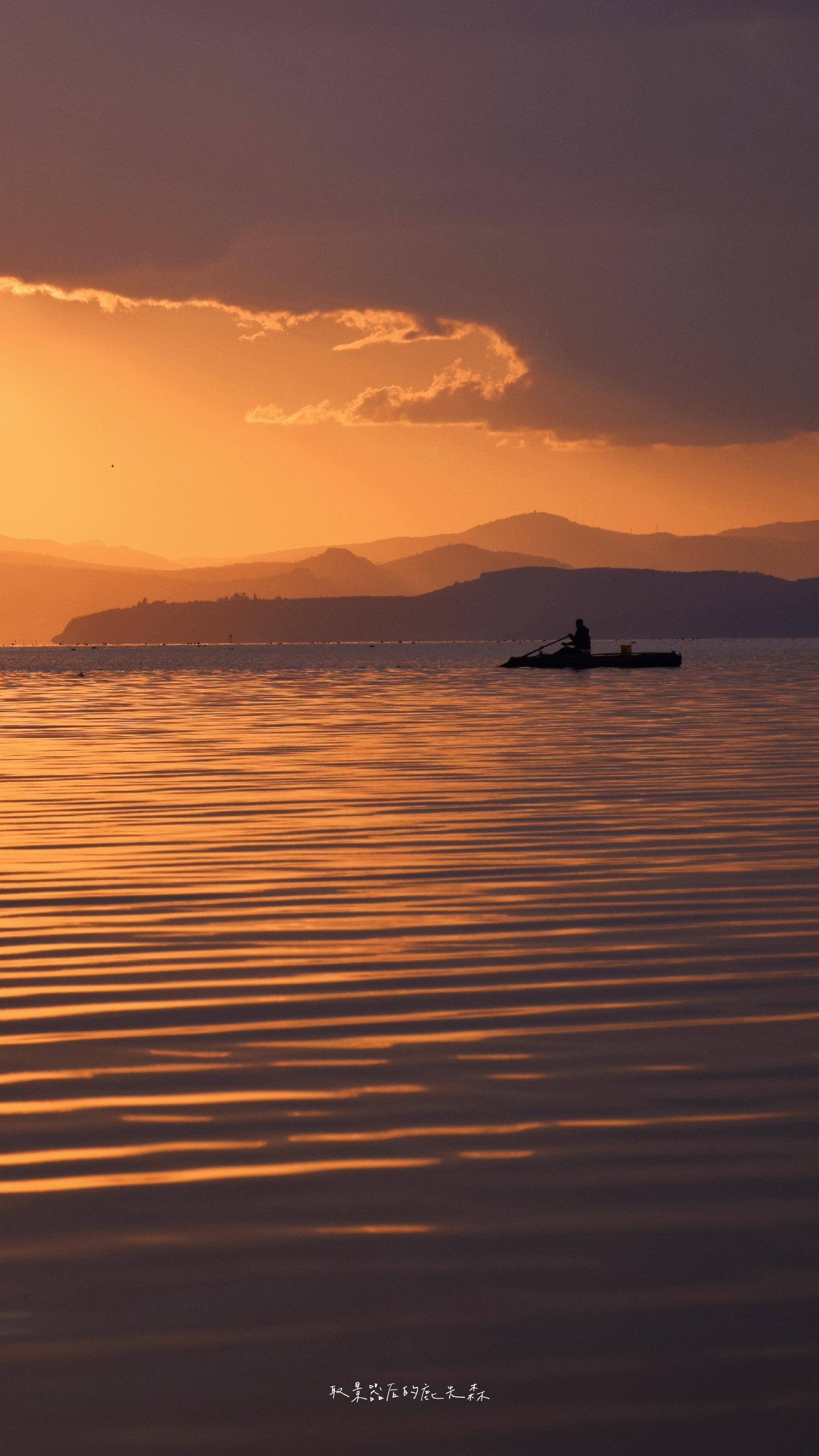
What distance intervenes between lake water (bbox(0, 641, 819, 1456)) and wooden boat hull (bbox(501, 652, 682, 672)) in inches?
3283

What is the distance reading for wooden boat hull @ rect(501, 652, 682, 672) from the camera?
346 feet

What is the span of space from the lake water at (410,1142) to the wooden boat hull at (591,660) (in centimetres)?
8338

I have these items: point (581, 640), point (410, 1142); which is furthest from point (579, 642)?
point (410, 1142)

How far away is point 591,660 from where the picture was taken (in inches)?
4166

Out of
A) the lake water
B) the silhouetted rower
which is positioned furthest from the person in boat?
the lake water

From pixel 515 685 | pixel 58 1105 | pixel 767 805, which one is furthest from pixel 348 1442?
pixel 515 685

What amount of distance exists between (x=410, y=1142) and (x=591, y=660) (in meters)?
97.9

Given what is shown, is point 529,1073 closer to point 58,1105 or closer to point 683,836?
point 58,1105

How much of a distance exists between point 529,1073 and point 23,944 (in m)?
6.04

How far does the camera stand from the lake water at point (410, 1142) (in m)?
6.00

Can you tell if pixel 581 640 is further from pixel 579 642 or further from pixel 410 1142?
pixel 410 1142
